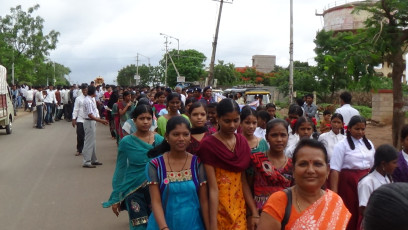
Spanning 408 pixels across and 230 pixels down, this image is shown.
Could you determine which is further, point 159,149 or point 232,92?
point 232,92

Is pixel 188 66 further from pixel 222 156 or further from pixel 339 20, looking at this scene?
pixel 222 156

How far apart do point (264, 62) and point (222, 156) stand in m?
Result: 82.1

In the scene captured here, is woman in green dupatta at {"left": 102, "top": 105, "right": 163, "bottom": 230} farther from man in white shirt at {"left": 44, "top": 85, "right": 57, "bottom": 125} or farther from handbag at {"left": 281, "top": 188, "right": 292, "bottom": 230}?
man in white shirt at {"left": 44, "top": 85, "right": 57, "bottom": 125}

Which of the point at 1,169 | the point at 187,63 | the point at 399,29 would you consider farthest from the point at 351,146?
the point at 187,63

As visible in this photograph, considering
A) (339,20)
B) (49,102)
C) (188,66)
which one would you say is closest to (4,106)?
(49,102)

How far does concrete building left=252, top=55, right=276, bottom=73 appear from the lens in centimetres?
8419

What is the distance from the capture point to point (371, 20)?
32.1ft

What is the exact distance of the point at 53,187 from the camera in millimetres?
9117

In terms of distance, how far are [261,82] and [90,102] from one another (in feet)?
157

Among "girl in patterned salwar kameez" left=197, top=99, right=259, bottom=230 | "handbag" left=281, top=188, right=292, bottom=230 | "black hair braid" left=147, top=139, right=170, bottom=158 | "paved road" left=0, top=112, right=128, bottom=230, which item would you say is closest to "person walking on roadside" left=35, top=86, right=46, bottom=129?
"paved road" left=0, top=112, right=128, bottom=230

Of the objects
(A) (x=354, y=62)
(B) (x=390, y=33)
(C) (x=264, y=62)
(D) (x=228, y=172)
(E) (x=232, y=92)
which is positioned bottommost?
(D) (x=228, y=172)

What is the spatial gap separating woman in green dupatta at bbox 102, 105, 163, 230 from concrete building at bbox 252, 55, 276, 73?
80050 millimetres

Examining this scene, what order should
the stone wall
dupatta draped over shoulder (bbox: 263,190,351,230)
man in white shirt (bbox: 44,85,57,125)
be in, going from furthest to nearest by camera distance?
the stone wall, man in white shirt (bbox: 44,85,57,125), dupatta draped over shoulder (bbox: 263,190,351,230)

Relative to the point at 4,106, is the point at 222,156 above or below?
above
